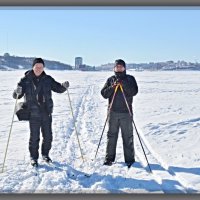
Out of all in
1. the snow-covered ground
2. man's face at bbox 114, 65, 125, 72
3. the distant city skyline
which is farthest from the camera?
the distant city skyline

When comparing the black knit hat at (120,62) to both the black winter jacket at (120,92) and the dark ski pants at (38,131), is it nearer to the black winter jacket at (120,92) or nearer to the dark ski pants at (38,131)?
the black winter jacket at (120,92)

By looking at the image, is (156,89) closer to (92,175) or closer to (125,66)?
(125,66)

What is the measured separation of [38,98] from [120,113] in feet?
2.53

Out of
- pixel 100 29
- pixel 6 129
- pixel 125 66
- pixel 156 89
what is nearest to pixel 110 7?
pixel 100 29

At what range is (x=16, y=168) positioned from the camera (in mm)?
3688

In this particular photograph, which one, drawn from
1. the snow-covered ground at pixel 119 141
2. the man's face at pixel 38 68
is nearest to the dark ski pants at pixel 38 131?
the snow-covered ground at pixel 119 141

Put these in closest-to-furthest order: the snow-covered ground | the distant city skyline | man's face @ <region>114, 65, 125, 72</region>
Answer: the snow-covered ground
man's face @ <region>114, 65, 125, 72</region>
the distant city skyline

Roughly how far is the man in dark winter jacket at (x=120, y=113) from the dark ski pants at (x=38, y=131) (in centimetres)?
56

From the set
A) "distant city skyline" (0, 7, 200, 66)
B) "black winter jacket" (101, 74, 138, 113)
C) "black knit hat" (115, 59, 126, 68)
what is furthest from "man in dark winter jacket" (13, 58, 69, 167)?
"black knit hat" (115, 59, 126, 68)

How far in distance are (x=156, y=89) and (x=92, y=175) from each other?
1131 millimetres

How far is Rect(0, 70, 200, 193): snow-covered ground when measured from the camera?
11.5 feet

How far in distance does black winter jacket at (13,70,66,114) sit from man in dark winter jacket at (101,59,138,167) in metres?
0.46

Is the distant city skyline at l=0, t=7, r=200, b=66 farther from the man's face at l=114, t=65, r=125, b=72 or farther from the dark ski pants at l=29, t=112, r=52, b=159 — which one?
the dark ski pants at l=29, t=112, r=52, b=159

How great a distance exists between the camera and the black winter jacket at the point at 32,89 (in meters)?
3.78
